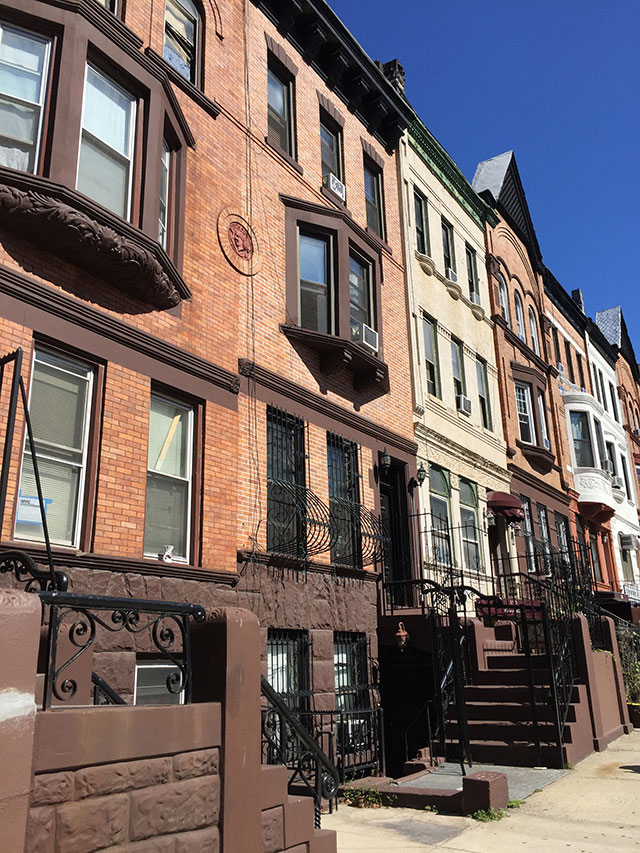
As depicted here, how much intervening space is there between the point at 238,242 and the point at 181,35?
11.7ft

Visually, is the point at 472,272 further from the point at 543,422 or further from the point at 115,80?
the point at 115,80

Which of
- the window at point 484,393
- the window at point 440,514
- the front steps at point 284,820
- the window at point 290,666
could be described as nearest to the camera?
the front steps at point 284,820

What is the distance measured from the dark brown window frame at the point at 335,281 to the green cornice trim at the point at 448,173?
Result: 18.3 ft

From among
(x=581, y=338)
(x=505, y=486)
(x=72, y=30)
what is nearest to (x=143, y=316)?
(x=72, y=30)

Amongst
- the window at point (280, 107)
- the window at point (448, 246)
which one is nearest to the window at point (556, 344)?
the window at point (448, 246)

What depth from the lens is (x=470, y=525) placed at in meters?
18.0

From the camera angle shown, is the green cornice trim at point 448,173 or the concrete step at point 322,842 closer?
the concrete step at point 322,842

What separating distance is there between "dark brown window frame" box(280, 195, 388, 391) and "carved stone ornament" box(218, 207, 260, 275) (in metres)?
0.99

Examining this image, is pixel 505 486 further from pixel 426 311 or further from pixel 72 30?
pixel 72 30

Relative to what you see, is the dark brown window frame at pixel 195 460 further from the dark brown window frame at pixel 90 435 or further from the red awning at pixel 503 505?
the red awning at pixel 503 505

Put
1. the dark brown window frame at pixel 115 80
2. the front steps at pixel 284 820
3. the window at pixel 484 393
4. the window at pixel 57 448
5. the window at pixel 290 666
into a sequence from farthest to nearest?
the window at pixel 484 393, the window at pixel 290 666, the dark brown window frame at pixel 115 80, the window at pixel 57 448, the front steps at pixel 284 820

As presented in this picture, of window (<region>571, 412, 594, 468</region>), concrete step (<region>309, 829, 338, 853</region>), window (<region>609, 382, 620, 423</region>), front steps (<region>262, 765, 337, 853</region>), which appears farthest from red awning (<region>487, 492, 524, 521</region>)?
window (<region>609, 382, 620, 423</region>)

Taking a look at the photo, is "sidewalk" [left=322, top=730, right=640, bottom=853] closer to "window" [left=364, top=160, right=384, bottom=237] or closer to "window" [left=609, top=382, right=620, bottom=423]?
"window" [left=364, top=160, right=384, bottom=237]

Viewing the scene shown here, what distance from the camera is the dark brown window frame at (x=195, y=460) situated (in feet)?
32.6
